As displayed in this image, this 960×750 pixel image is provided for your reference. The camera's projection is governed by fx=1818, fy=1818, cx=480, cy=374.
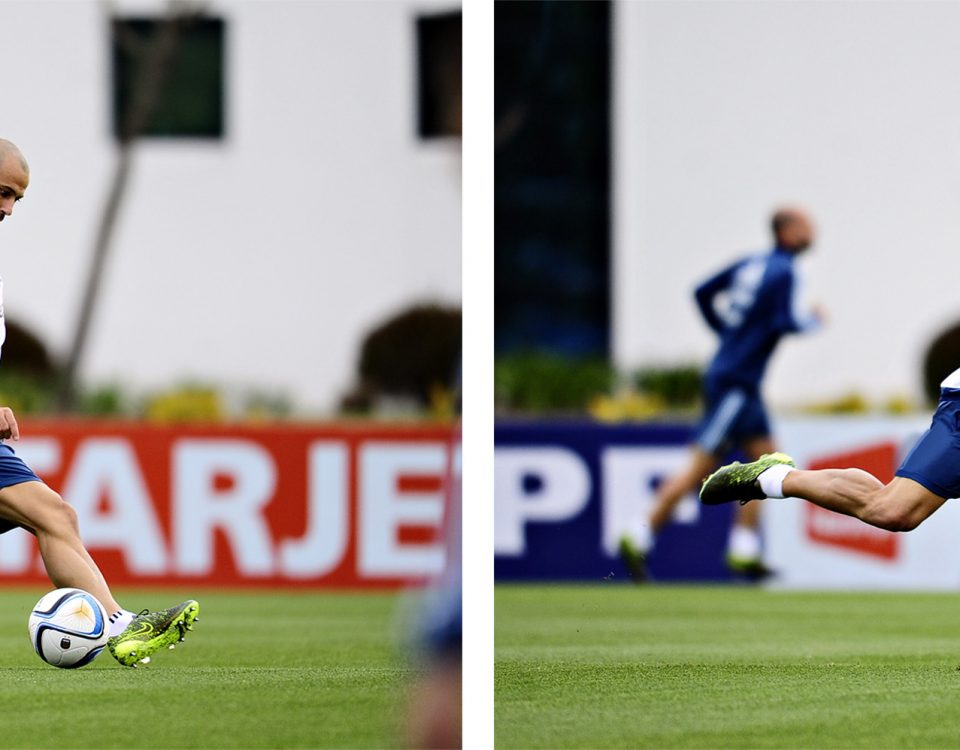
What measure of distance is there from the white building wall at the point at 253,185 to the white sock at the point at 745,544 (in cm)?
851

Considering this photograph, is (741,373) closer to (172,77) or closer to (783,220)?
(783,220)

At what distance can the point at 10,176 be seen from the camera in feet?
17.6

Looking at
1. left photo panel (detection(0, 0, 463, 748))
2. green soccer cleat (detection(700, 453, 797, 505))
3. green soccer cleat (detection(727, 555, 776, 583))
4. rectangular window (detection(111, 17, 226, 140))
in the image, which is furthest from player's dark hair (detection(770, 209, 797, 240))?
rectangular window (detection(111, 17, 226, 140))

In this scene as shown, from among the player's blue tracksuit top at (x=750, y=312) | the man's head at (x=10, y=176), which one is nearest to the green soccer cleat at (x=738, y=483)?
the man's head at (x=10, y=176)

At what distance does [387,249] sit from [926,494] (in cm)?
1352

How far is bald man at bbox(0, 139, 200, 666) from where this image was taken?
5328 millimetres

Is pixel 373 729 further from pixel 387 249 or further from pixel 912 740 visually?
pixel 387 249

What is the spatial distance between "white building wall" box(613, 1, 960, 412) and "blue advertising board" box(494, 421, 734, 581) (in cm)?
510

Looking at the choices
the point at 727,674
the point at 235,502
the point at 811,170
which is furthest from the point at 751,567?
the point at 811,170

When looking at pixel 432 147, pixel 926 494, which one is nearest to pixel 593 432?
pixel 926 494

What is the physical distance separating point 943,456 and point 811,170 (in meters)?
11.3

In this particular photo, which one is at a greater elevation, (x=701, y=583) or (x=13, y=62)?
(x=13, y=62)

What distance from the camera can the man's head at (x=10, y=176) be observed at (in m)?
5.34

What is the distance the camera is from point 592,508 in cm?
1033
